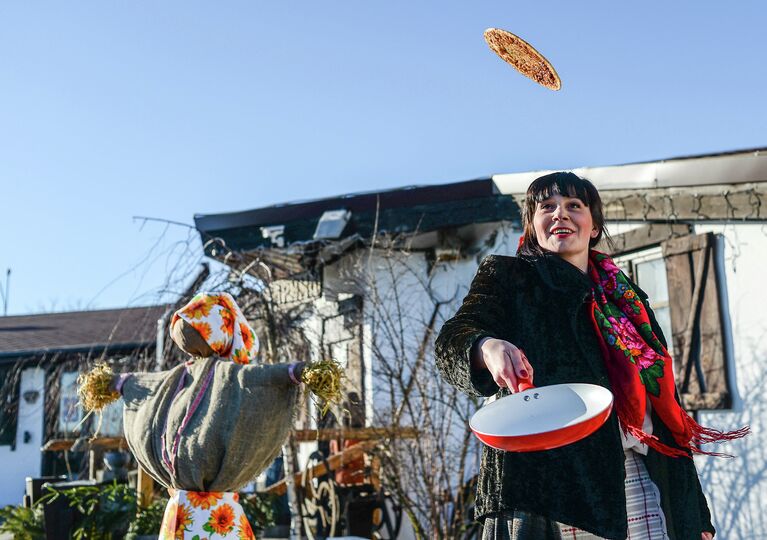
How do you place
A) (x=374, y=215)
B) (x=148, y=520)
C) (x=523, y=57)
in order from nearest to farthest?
1. (x=523, y=57)
2. (x=148, y=520)
3. (x=374, y=215)

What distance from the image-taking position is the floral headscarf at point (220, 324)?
4.03m

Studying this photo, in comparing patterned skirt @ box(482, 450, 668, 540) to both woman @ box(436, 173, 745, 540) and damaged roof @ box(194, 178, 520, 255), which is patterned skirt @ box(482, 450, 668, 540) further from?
damaged roof @ box(194, 178, 520, 255)

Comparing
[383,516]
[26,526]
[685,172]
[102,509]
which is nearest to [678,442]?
[685,172]

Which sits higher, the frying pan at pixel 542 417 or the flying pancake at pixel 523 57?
the flying pancake at pixel 523 57

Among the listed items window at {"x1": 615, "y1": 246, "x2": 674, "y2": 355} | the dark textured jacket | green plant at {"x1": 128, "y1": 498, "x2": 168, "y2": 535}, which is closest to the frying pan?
the dark textured jacket

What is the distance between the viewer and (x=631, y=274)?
618 cm

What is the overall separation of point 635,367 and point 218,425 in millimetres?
2337

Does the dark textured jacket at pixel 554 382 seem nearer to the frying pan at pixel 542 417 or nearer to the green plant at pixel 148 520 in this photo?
the frying pan at pixel 542 417

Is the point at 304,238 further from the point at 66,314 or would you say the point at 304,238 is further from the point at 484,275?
the point at 66,314

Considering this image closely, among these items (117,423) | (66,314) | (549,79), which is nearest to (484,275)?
(549,79)

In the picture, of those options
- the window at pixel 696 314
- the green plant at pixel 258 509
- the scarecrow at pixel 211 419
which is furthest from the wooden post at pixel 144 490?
the window at pixel 696 314

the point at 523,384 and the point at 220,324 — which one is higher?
the point at 220,324

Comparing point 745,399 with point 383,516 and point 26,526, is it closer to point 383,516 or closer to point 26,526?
point 383,516

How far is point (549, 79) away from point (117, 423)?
13039 mm
